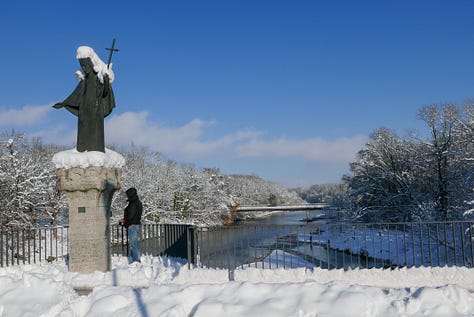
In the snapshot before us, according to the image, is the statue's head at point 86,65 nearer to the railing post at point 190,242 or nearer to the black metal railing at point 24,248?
the railing post at point 190,242

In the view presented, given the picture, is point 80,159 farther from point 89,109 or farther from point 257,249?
point 257,249

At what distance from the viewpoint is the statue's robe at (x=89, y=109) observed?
8.98 meters

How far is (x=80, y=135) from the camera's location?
9016 mm

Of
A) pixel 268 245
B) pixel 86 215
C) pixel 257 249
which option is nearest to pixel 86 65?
pixel 86 215

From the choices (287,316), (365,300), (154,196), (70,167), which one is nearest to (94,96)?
(70,167)

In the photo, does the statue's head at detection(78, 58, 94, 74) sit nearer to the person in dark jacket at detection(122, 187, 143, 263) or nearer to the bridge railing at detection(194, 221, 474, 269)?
the person in dark jacket at detection(122, 187, 143, 263)

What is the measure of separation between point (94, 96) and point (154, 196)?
27.6 m

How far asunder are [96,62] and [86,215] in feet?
11.1

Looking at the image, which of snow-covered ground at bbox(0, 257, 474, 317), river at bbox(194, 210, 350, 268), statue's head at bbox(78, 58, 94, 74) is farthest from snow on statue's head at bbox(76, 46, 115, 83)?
snow-covered ground at bbox(0, 257, 474, 317)

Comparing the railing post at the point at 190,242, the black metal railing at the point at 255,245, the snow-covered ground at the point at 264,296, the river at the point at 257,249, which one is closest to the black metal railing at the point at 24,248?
the black metal railing at the point at 255,245

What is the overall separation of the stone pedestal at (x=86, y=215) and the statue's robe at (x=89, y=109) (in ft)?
2.43

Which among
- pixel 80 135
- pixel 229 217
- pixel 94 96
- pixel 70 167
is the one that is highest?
pixel 94 96

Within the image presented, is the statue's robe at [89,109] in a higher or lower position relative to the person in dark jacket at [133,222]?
higher

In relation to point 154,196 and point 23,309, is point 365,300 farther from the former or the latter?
point 154,196
